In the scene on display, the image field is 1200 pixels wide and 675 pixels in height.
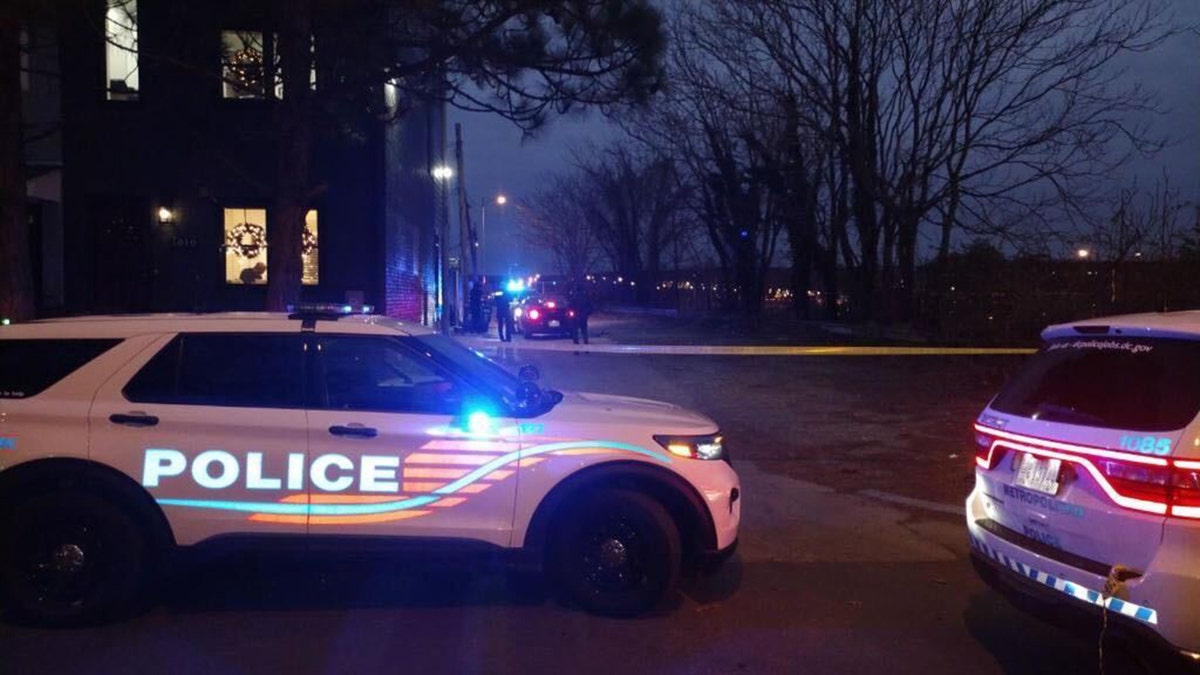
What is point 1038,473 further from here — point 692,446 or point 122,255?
point 122,255

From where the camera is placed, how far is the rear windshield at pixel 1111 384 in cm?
374

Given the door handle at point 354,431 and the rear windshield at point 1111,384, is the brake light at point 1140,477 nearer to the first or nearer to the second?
the rear windshield at point 1111,384

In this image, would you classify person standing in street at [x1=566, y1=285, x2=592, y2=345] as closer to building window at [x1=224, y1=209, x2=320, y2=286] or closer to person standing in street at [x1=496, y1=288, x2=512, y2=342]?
person standing in street at [x1=496, y1=288, x2=512, y2=342]

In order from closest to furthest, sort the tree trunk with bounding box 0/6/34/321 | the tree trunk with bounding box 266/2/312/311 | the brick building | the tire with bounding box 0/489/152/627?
the tire with bounding box 0/489/152/627, the tree trunk with bounding box 0/6/34/321, the tree trunk with bounding box 266/2/312/311, the brick building

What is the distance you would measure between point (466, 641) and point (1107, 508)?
3.12 m

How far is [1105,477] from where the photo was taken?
12.5ft

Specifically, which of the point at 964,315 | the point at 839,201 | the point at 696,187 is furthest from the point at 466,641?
the point at 696,187

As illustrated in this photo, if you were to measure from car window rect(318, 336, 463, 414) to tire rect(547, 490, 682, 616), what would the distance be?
0.95 m

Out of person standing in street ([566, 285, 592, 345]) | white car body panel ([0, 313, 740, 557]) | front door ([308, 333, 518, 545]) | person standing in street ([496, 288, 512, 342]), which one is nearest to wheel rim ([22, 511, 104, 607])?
white car body panel ([0, 313, 740, 557])

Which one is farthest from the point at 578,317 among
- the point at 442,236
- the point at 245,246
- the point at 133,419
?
the point at 133,419

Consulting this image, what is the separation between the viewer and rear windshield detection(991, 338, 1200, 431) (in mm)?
3738

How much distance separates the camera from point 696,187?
3725 centimetres

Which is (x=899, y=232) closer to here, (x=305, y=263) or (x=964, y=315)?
(x=964, y=315)

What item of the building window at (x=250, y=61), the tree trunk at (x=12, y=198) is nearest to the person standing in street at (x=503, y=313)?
the building window at (x=250, y=61)
